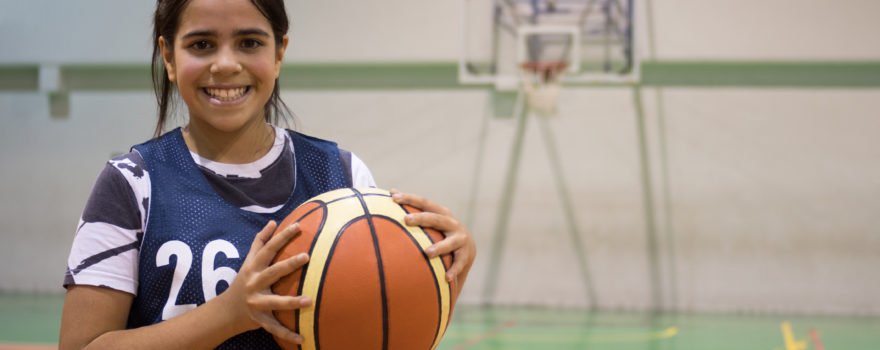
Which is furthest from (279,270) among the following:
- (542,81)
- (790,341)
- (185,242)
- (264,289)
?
(542,81)

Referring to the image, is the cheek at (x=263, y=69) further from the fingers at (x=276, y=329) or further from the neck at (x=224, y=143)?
the fingers at (x=276, y=329)

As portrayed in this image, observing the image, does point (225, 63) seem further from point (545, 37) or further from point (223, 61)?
point (545, 37)

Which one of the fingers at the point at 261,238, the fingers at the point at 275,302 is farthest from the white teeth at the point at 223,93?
the fingers at the point at 275,302

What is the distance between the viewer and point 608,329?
192 inches

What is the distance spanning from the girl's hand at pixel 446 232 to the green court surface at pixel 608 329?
3.08 meters

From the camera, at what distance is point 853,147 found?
18.9 ft

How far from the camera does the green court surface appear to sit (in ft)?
14.1

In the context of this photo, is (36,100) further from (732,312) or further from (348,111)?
(732,312)

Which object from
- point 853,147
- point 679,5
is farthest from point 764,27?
point 853,147

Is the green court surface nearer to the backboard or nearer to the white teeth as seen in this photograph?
the backboard

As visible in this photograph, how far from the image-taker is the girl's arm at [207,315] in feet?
3.16

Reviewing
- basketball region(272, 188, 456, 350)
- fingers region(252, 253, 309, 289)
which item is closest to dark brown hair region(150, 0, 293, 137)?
basketball region(272, 188, 456, 350)

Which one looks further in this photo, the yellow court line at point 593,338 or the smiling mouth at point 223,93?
the yellow court line at point 593,338

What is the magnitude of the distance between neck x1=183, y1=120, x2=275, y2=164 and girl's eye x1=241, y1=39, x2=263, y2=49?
5.1 inches
